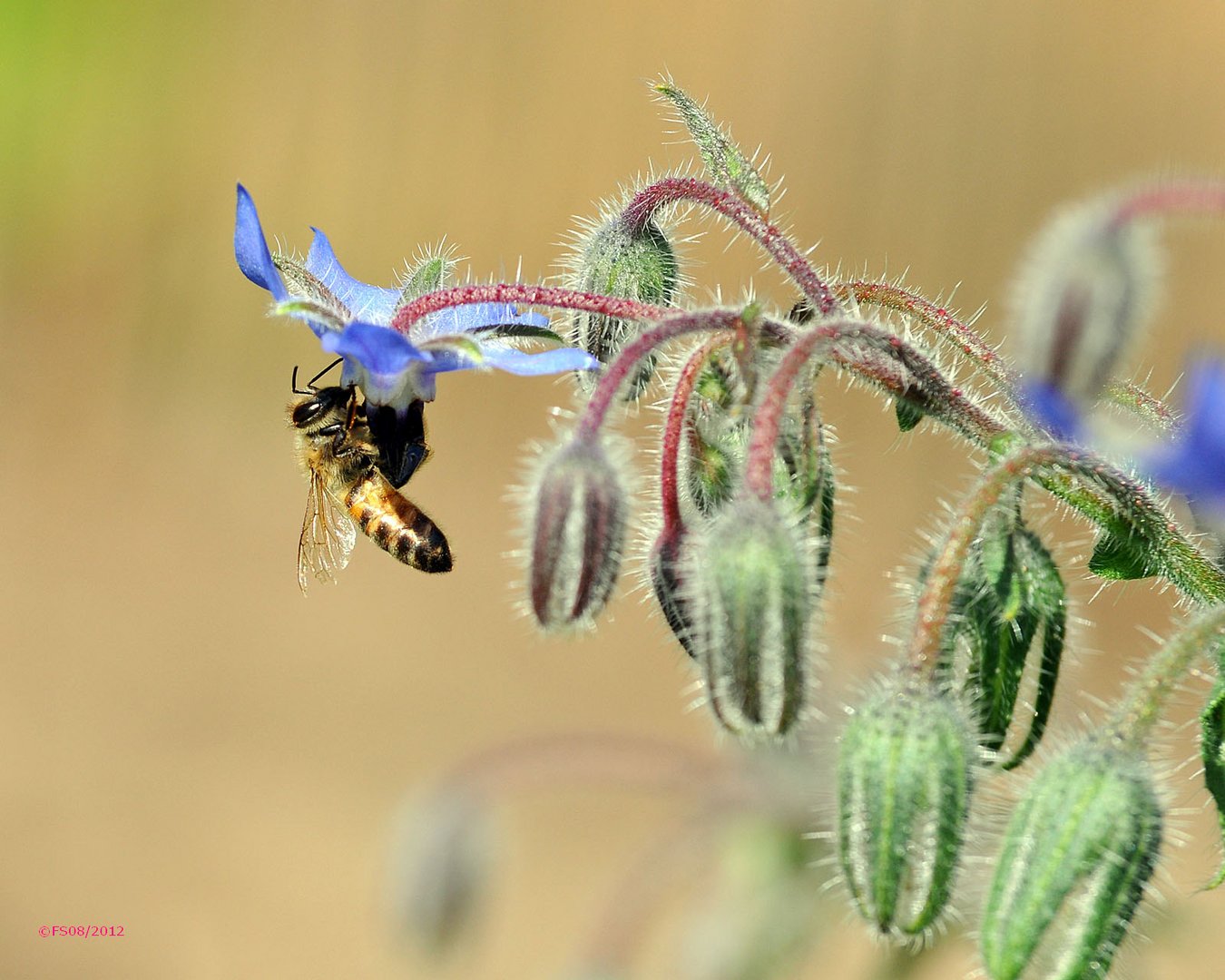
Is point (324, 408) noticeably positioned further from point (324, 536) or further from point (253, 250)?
point (253, 250)

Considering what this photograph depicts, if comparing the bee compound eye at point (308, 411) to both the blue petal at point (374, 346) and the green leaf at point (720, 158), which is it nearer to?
the blue petal at point (374, 346)

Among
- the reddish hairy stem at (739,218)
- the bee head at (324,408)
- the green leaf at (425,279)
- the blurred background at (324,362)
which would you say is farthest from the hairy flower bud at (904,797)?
the blurred background at (324,362)

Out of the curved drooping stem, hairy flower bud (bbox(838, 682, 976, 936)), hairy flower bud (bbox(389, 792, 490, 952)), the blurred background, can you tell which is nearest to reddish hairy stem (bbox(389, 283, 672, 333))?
the curved drooping stem

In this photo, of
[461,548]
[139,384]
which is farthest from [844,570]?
[139,384]

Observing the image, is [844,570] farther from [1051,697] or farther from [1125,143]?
[1051,697]

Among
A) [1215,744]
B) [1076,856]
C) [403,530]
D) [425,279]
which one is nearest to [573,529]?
[425,279]

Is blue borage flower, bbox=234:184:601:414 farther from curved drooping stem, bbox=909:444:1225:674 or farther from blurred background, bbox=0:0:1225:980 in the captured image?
blurred background, bbox=0:0:1225:980
